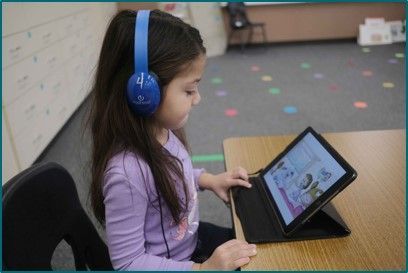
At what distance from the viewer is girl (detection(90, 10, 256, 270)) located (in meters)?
0.66

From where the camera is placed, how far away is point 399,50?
4109mm

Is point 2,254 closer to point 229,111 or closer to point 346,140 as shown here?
point 346,140

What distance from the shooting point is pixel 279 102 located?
2.98 metres

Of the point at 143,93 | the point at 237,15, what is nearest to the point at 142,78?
the point at 143,93

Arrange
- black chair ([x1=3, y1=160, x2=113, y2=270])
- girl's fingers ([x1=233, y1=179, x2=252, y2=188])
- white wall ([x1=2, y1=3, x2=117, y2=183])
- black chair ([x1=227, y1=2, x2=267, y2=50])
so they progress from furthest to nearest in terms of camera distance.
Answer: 1. black chair ([x1=227, y1=2, x2=267, y2=50])
2. white wall ([x1=2, y1=3, x2=117, y2=183])
3. girl's fingers ([x1=233, y1=179, x2=252, y2=188])
4. black chair ([x1=3, y1=160, x2=113, y2=270])

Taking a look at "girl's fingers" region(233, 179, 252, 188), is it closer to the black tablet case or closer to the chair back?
the black tablet case

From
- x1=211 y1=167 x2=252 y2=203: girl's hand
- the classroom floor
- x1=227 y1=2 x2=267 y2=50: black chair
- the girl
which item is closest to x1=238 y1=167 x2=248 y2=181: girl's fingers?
x1=211 y1=167 x2=252 y2=203: girl's hand

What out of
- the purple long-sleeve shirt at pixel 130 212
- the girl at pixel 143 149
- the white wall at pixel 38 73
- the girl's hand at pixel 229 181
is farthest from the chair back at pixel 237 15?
the purple long-sleeve shirt at pixel 130 212

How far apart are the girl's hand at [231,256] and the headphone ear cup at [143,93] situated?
29cm

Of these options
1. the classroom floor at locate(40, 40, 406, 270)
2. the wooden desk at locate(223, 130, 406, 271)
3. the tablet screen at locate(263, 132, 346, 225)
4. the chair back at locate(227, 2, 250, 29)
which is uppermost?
the chair back at locate(227, 2, 250, 29)

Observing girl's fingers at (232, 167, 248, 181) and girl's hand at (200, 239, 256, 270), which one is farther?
girl's fingers at (232, 167, 248, 181)

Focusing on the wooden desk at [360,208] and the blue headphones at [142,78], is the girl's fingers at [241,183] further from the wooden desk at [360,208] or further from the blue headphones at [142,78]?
the blue headphones at [142,78]

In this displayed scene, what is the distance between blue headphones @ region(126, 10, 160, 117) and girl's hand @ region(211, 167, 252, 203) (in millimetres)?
317

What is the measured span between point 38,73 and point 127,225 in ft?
6.37
